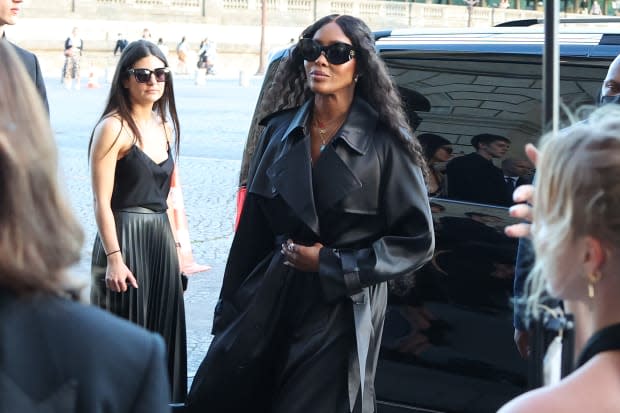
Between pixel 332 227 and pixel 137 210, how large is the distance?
150 centimetres

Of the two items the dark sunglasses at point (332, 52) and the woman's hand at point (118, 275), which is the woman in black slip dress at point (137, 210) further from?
the dark sunglasses at point (332, 52)

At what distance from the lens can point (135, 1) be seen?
57.6 metres

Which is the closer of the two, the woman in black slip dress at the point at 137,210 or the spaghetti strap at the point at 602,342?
the spaghetti strap at the point at 602,342

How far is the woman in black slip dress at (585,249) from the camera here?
67.3 inches

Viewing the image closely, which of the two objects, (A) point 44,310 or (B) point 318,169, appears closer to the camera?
(A) point 44,310

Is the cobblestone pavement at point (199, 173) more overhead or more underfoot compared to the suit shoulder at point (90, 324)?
more underfoot

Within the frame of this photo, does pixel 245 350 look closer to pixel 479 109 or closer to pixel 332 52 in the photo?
pixel 332 52

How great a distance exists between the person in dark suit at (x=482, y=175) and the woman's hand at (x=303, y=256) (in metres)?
1.01

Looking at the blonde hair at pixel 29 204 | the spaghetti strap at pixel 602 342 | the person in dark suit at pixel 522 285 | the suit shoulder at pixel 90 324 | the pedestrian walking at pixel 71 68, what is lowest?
the pedestrian walking at pixel 71 68

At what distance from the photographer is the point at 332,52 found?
4164 millimetres

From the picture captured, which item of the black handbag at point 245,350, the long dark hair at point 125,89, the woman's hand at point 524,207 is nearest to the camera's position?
the woman's hand at point 524,207

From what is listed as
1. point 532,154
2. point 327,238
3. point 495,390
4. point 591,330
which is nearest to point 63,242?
point 591,330

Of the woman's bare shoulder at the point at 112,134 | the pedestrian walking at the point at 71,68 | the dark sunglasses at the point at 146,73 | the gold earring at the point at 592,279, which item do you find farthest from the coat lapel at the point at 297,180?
the pedestrian walking at the point at 71,68

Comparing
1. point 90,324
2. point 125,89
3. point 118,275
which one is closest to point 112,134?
point 125,89
